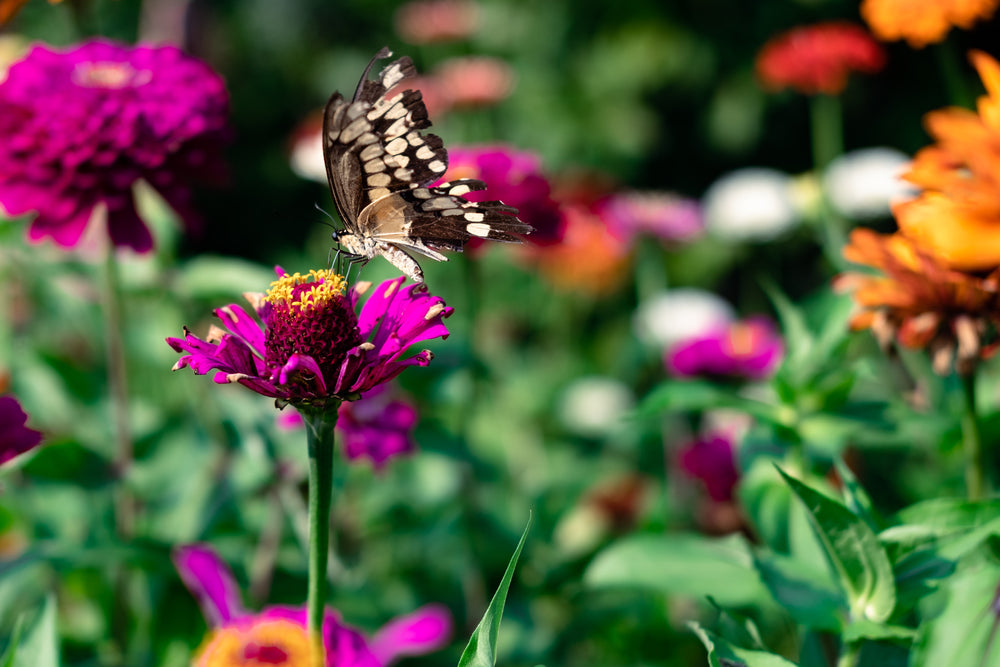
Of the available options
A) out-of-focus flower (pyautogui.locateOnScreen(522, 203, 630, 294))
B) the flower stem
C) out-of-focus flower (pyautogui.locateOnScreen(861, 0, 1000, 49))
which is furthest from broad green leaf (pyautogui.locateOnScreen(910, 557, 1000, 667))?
out-of-focus flower (pyautogui.locateOnScreen(522, 203, 630, 294))

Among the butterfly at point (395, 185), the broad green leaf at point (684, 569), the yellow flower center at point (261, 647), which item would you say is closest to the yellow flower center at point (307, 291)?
the butterfly at point (395, 185)

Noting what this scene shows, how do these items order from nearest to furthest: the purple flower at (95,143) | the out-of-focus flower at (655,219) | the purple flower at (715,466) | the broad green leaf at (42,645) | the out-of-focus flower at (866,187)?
1. the broad green leaf at (42,645)
2. the purple flower at (95,143)
3. the purple flower at (715,466)
4. the out-of-focus flower at (866,187)
5. the out-of-focus flower at (655,219)

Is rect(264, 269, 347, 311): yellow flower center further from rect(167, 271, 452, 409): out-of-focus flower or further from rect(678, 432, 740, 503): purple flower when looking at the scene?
rect(678, 432, 740, 503): purple flower

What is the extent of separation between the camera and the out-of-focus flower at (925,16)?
3.51 feet

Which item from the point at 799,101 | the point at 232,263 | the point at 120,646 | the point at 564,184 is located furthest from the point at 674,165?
the point at 120,646

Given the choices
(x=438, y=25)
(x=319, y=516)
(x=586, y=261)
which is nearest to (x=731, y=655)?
(x=319, y=516)

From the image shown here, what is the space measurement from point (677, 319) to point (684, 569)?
1.01 metres

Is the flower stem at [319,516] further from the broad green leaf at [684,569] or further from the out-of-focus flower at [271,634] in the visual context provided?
the broad green leaf at [684,569]

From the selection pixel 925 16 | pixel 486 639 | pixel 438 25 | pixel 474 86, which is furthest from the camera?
pixel 438 25

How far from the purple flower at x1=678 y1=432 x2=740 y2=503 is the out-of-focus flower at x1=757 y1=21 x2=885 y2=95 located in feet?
2.54

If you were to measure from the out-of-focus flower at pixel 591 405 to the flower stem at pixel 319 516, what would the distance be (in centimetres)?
123

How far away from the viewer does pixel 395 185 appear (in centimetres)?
79

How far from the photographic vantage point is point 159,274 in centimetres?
109

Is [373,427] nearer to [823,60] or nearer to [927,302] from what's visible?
[927,302]
